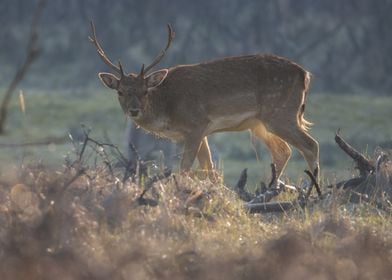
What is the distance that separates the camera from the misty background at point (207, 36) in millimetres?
35938

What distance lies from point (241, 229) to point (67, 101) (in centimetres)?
2414

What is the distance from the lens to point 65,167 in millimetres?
9078

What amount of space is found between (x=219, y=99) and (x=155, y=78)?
68 centimetres

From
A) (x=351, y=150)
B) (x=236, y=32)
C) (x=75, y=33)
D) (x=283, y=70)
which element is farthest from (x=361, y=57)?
(x=351, y=150)

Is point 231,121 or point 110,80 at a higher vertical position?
point 110,80

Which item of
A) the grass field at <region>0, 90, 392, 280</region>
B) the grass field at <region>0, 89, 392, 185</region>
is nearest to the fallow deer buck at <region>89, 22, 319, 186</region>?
the grass field at <region>0, 90, 392, 280</region>

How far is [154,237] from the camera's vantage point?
838 cm

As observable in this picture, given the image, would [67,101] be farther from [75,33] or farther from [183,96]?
[183,96]

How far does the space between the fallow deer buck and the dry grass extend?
12.2 feet

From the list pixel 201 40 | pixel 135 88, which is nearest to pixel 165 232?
pixel 135 88

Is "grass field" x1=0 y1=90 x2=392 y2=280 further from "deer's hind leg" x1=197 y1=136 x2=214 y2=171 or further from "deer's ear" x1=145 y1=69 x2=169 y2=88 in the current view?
"deer's hind leg" x1=197 y1=136 x2=214 y2=171

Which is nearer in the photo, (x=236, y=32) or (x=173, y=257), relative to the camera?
(x=173, y=257)

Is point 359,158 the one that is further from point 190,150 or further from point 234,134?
point 234,134

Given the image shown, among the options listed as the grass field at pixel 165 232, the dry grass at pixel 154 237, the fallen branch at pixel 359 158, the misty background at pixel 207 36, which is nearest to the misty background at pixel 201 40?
the misty background at pixel 207 36
